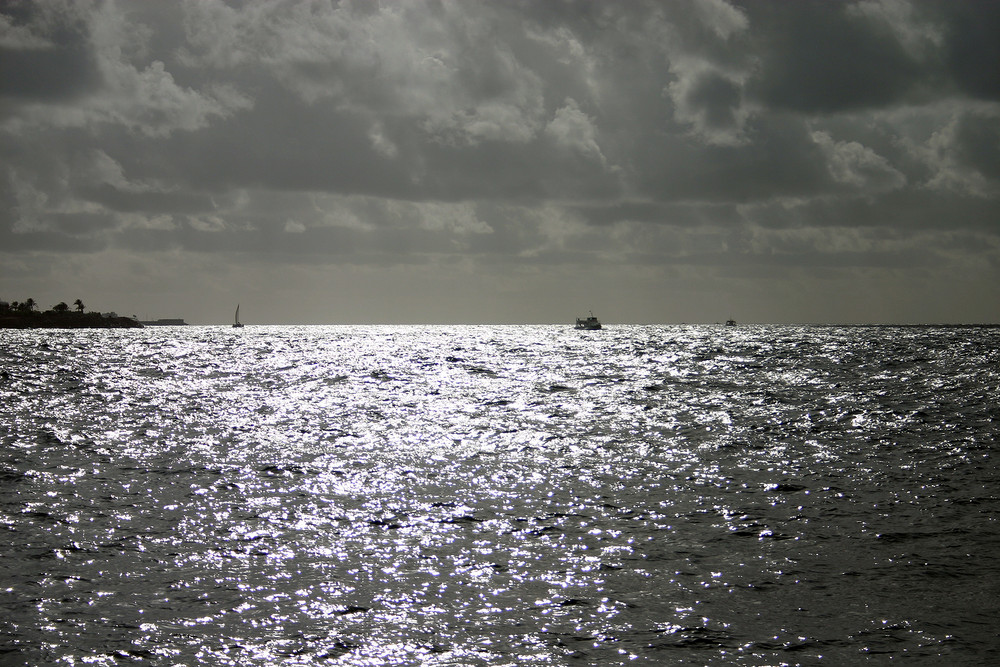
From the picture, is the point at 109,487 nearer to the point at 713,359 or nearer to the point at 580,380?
the point at 580,380

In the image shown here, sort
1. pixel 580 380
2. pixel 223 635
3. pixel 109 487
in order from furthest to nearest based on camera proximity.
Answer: pixel 580 380, pixel 109 487, pixel 223 635

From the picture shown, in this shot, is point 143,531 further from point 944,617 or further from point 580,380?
point 580,380

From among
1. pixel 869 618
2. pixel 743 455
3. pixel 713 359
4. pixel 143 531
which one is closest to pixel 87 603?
pixel 143 531

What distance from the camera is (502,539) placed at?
24.5 meters

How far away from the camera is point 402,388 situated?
8575 cm

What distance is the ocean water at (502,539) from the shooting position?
16.8 metres

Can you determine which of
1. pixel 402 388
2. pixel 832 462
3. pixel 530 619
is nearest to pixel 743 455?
pixel 832 462

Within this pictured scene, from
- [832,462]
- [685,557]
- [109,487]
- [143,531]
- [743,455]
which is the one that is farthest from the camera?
[743,455]

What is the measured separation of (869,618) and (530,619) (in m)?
7.40

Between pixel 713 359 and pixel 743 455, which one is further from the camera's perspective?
pixel 713 359

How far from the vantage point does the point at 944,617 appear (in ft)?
59.2

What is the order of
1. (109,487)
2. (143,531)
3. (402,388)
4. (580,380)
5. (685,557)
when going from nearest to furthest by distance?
1. (685,557)
2. (143,531)
3. (109,487)
4. (402,388)
5. (580,380)

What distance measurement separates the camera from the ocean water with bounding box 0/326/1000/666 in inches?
659

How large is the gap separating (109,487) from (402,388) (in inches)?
2129
